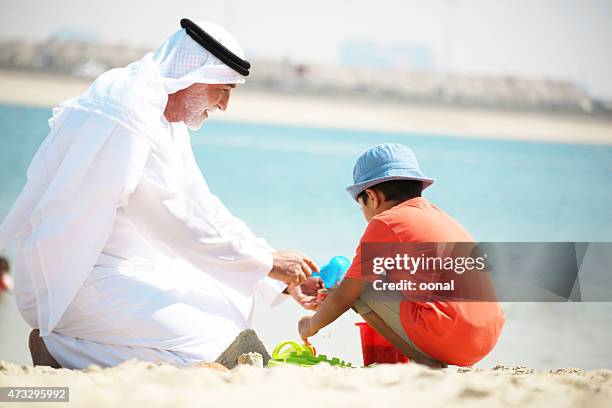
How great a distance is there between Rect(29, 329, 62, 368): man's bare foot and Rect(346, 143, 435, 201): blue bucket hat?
142 cm

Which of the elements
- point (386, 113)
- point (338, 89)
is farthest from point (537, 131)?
point (338, 89)

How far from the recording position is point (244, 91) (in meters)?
50.0

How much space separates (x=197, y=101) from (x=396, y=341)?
4.41 ft

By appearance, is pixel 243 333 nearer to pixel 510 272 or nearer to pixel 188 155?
pixel 188 155

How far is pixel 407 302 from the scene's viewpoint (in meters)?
3.33

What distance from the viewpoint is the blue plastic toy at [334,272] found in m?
3.79

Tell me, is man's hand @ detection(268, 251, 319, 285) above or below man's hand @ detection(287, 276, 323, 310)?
above

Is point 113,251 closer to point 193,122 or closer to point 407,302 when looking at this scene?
point 193,122

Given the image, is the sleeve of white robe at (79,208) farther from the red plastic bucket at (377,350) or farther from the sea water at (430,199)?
the sea water at (430,199)

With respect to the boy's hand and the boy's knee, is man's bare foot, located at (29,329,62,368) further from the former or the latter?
the boy's knee

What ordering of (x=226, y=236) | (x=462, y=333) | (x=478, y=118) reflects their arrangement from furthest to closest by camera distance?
(x=478, y=118), (x=226, y=236), (x=462, y=333)

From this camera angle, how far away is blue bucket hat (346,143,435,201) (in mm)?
3521

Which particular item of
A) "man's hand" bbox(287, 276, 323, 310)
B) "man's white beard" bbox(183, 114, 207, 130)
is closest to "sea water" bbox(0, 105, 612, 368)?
"man's hand" bbox(287, 276, 323, 310)

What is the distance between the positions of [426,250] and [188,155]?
1170 mm
